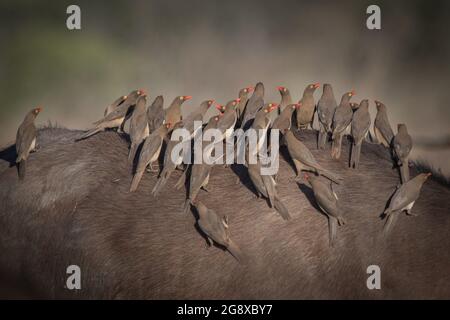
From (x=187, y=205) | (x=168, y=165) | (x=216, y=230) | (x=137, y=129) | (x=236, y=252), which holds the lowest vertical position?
(x=236, y=252)

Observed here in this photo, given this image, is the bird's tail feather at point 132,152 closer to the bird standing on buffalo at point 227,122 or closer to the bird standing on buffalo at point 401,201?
the bird standing on buffalo at point 227,122

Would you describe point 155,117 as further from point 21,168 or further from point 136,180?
point 21,168

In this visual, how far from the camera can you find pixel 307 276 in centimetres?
405

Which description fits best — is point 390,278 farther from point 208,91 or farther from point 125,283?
point 208,91

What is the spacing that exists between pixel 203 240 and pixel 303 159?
0.89 metres

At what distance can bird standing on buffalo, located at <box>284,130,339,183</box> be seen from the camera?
14.2 ft

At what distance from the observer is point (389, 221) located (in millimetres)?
4098

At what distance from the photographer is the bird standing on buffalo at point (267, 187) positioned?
4.21 m

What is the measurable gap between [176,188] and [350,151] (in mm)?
1291

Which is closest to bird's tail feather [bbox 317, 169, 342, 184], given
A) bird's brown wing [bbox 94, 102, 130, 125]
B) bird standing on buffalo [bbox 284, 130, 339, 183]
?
bird standing on buffalo [bbox 284, 130, 339, 183]

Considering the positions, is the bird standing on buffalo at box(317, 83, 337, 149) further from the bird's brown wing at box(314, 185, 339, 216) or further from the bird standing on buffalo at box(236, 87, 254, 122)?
the bird standing on buffalo at box(236, 87, 254, 122)

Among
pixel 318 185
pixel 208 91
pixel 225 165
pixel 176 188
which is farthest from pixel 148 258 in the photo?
pixel 208 91

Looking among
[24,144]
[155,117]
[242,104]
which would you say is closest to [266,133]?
[155,117]

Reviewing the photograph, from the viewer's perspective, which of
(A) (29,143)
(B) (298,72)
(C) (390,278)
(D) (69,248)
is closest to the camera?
(C) (390,278)
